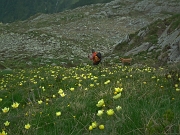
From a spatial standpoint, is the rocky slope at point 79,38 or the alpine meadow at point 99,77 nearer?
the alpine meadow at point 99,77

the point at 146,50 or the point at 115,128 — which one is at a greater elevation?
the point at 115,128

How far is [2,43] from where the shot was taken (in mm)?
39812

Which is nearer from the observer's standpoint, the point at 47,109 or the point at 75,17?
the point at 47,109

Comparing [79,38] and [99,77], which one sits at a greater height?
[99,77]

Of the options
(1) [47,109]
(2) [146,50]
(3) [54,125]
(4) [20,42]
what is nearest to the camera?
(3) [54,125]

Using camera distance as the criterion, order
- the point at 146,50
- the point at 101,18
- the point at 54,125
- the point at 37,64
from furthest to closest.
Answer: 1. the point at 101,18
2. the point at 37,64
3. the point at 146,50
4. the point at 54,125

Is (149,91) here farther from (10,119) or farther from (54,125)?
(10,119)

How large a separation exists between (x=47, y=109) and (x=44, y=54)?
27349 mm

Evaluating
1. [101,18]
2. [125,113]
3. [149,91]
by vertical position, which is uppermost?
[125,113]

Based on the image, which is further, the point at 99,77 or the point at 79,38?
the point at 79,38

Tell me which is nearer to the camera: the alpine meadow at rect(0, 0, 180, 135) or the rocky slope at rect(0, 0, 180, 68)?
the alpine meadow at rect(0, 0, 180, 135)

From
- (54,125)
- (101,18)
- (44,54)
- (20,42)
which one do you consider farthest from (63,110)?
(101,18)

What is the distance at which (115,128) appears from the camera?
2.99 metres

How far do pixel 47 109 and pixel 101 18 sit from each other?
62.2m
